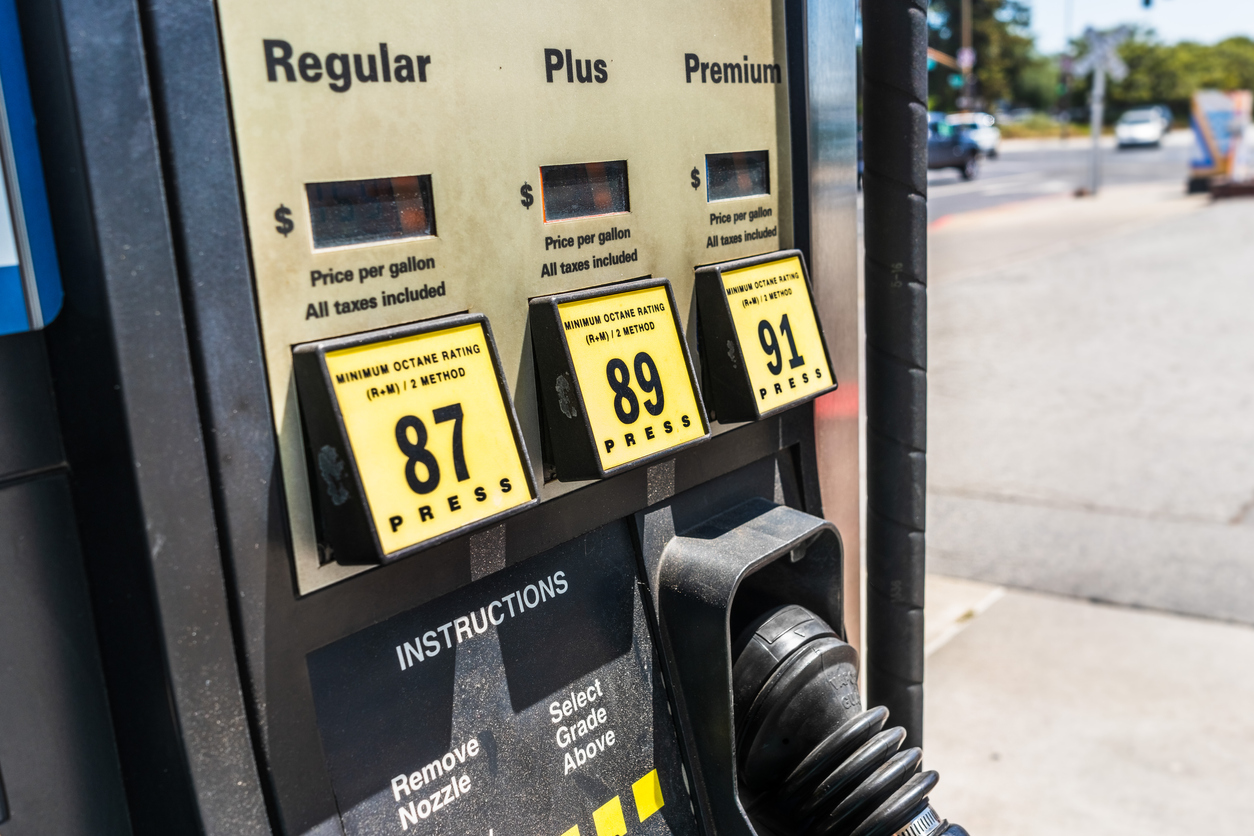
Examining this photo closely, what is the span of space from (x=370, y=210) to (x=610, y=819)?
2.11ft

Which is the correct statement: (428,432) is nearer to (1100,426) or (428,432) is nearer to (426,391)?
(426,391)

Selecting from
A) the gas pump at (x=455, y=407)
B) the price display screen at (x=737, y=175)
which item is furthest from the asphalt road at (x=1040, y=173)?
the gas pump at (x=455, y=407)

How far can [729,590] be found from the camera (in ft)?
3.63

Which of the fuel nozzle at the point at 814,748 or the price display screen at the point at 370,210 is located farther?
the fuel nozzle at the point at 814,748

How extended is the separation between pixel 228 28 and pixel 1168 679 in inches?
138

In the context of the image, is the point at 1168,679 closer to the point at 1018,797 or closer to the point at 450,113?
the point at 1018,797

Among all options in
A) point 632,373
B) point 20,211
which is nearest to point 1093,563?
point 632,373

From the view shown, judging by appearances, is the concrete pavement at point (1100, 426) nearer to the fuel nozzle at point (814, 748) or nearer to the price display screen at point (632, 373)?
the fuel nozzle at point (814, 748)

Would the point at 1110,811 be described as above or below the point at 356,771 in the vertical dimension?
below

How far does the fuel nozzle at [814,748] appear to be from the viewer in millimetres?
1182

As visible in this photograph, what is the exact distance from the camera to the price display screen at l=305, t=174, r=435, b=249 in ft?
2.69

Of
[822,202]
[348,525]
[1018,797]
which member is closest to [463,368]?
[348,525]

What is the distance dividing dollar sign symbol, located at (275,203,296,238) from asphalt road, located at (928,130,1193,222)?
13.6 metres

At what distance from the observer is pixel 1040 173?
2722 centimetres
